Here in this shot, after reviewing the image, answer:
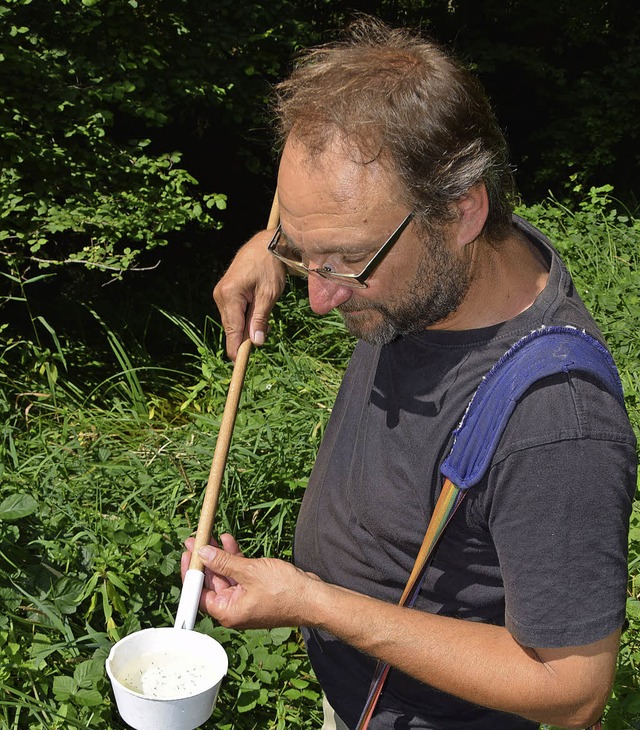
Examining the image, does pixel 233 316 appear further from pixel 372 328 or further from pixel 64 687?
pixel 64 687

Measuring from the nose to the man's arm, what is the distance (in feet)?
1.65

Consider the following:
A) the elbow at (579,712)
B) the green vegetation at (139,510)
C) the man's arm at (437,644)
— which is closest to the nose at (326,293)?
the man's arm at (437,644)

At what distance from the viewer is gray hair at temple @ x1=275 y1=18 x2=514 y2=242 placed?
4.91 ft

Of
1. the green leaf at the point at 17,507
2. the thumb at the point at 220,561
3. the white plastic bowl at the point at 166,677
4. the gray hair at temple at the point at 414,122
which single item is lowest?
the green leaf at the point at 17,507

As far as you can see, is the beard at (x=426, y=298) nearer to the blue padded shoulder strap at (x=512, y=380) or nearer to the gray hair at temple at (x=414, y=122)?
the gray hair at temple at (x=414, y=122)

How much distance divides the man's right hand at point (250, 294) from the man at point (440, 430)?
30 centimetres

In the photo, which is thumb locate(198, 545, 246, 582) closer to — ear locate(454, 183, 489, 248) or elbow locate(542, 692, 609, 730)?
elbow locate(542, 692, 609, 730)

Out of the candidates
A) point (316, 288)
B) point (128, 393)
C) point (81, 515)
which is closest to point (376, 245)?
point (316, 288)

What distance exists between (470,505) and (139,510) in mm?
2079

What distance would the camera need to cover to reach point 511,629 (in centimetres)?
142

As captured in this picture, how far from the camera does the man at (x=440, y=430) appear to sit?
1.33m

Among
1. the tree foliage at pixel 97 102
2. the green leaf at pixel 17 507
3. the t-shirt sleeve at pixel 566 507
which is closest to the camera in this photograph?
the t-shirt sleeve at pixel 566 507

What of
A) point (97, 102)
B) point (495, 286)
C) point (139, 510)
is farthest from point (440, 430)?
point (97, 102)

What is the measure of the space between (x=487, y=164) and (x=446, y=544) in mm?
710
